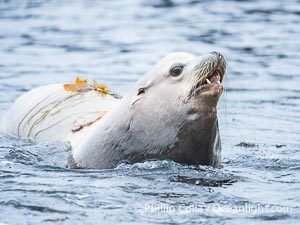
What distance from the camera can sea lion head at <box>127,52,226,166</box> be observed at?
6867 mm

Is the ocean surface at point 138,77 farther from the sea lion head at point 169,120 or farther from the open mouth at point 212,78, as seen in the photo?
the open mouth at point 212,78

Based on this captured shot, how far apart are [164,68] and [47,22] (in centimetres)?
1006

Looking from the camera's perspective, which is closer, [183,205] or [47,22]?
[183,205]

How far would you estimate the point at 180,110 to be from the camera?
6.94 m

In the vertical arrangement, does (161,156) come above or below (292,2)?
below

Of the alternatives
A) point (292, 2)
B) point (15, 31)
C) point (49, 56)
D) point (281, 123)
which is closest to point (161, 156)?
point (281, 123)

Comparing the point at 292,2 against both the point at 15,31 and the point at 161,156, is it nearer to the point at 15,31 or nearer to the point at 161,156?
the point at 15,31

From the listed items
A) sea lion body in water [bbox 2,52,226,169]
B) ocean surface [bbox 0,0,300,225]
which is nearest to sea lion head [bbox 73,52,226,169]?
sea lion body in water [bbox 2,52,226,169]

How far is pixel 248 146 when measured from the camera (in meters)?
8.71

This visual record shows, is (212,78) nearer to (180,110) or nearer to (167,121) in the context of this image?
(180,110)

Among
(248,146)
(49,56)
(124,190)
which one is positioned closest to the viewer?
(124,190)

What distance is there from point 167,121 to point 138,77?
5494 mm

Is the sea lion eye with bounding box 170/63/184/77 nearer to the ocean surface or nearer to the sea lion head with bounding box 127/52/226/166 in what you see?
the sea lion head with bounding box 127/52/226/166

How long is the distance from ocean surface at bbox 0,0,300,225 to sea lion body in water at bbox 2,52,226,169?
0.38 ft
